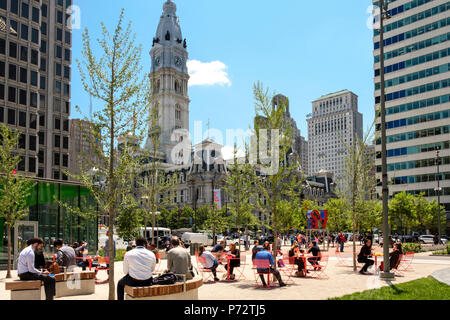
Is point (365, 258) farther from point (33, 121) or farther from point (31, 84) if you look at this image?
point (31, 84)

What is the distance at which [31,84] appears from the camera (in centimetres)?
5788

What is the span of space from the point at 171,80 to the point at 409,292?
5993 inches

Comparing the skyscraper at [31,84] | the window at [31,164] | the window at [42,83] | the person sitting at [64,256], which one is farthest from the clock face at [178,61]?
the person sitting at [64,256]

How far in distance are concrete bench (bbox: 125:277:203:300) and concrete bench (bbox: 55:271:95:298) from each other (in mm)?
4349

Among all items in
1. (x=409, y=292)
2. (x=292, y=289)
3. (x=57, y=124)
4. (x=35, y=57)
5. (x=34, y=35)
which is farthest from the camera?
(x=57, y=124)

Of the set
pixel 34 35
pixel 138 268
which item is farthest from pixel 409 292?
pixel 34 35

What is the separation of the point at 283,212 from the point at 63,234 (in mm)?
18155

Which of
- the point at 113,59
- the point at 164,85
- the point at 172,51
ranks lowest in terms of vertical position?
the point at 113,59

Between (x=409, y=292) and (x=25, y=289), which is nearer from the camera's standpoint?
(x=25, y=289)

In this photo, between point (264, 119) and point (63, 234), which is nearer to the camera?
point (264, 119)

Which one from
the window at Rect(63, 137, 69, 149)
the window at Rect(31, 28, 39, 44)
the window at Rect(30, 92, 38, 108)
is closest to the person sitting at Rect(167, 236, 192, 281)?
the window at Rect(30, 92, 38, 108)

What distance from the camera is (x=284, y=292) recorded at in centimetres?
1373
